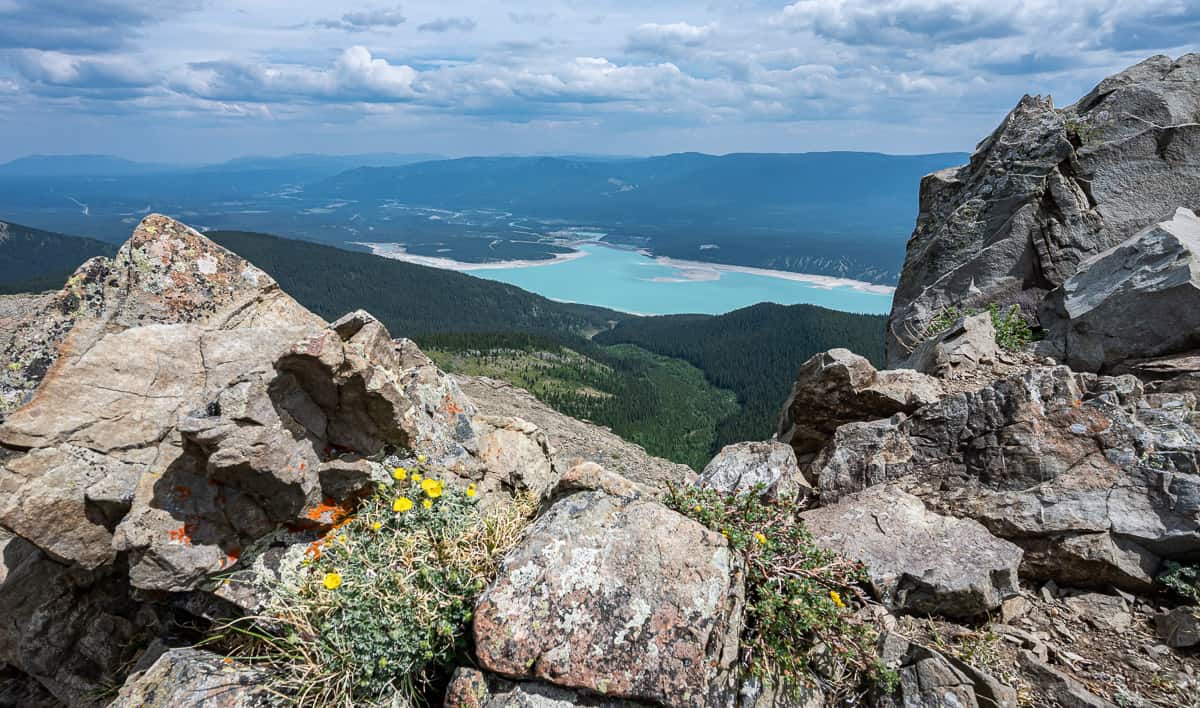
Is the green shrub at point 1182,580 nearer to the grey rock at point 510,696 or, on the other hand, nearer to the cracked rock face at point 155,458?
the grey rock at point 510,696

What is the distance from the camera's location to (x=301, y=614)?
225 inches

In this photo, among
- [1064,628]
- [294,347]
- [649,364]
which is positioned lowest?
[649,364]

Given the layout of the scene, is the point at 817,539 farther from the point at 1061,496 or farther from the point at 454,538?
the point at 454,538

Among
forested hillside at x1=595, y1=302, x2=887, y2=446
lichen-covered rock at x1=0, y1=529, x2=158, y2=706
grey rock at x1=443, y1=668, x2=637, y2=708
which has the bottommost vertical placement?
forested hillside at x1=595, y1=302, x2=887, y2=446

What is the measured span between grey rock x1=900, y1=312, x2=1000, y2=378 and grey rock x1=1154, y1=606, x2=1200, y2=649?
17.0 feet

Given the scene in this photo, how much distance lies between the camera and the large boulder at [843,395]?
9.62m

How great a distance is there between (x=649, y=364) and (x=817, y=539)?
7395 inches

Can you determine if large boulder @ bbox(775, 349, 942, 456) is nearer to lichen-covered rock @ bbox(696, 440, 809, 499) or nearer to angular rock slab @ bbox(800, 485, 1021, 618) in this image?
lichen-covered rock @ bbox(696, 440, 809, 499)

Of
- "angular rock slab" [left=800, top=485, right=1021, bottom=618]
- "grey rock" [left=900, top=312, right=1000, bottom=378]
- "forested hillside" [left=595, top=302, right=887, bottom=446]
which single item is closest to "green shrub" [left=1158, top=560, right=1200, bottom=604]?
"angular rock slab" [left=800, top=485, right=1021, bottom=618]

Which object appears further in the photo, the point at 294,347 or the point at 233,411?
the point at 294,347

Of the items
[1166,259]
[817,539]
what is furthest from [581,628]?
[1166,259]

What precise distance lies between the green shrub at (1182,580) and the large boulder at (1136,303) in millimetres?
4492

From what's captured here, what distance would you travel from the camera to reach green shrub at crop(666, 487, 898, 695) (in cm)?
533

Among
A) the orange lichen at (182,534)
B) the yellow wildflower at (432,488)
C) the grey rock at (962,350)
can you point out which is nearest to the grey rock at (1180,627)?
the grey rock at (962,350)
